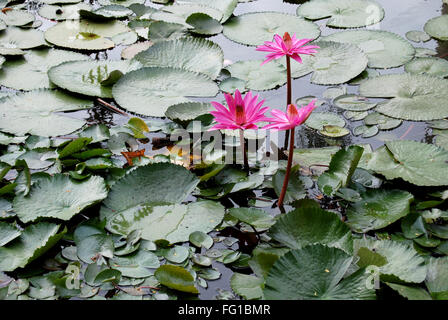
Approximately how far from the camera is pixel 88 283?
1484 mm

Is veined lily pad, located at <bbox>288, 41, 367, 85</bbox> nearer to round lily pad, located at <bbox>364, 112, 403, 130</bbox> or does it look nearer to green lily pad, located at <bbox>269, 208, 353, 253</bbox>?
round lily pad, located at <bbox>364, 112, 403, 130</bbox>

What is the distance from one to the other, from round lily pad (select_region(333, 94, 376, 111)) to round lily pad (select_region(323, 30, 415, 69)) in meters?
0.39

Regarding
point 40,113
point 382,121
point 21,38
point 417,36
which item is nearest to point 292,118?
point 382,121

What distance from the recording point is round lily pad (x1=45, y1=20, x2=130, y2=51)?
3.11m

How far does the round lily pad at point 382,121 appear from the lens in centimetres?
232

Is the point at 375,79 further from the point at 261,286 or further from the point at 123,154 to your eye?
the point at 261,286

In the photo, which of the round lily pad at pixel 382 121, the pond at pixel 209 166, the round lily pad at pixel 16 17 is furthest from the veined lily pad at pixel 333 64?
the round lily pad at pixel 16 17

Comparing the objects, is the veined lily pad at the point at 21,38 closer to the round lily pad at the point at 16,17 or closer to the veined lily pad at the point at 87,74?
the round lily pad at the point at 16,17

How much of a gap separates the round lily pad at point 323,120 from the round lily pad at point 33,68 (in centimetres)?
155

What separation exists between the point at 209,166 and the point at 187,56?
3.68 ft

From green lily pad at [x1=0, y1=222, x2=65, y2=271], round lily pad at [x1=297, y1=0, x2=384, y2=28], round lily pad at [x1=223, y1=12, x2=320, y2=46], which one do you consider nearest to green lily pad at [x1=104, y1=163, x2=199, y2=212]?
green lily pad at [x1=0, y1=222, x2=65, y2=271]

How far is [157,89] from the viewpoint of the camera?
255cm
